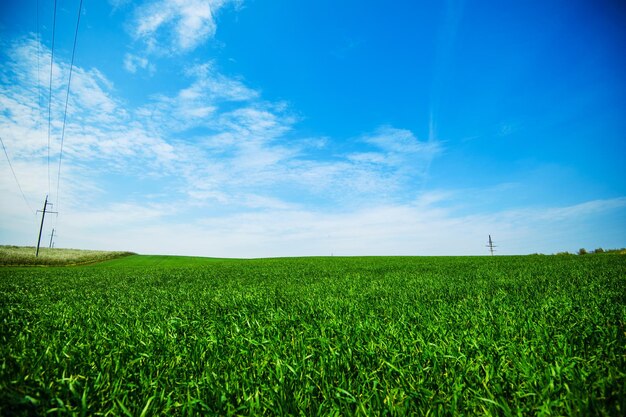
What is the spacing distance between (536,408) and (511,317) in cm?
320

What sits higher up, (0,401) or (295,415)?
(0,401)

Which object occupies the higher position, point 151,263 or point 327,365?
point 327,365

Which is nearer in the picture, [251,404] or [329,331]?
[251,404]

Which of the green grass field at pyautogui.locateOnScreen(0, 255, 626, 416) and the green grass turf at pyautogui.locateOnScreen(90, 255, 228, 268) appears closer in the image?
the green grass field at pyautogui.locateOnScreen(0, 255, 626, 416)

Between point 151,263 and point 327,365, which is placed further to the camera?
point 151,263

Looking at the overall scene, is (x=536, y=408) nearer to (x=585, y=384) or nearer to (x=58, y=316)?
(x=585, y=384)

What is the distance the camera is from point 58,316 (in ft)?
18.6

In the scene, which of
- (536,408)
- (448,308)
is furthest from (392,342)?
(448,308)

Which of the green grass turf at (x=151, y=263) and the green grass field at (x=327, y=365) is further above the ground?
the green grass field at (x=327, y=365)

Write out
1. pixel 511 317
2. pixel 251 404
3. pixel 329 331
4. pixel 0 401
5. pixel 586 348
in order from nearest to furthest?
pixel 0 401
pixel 251 404
pixel 586 348
pixel 329 331
pixel 511 317

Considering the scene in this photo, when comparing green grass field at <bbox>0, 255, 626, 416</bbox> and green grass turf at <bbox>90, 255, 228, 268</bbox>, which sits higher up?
green grass field at <bbox>0, 255, 626, 416</bbox>

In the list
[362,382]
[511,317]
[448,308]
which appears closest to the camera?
[362,382]

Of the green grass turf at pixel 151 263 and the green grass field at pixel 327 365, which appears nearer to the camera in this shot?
the green grass field at pixel 327 365

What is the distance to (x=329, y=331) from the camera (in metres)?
4.25
